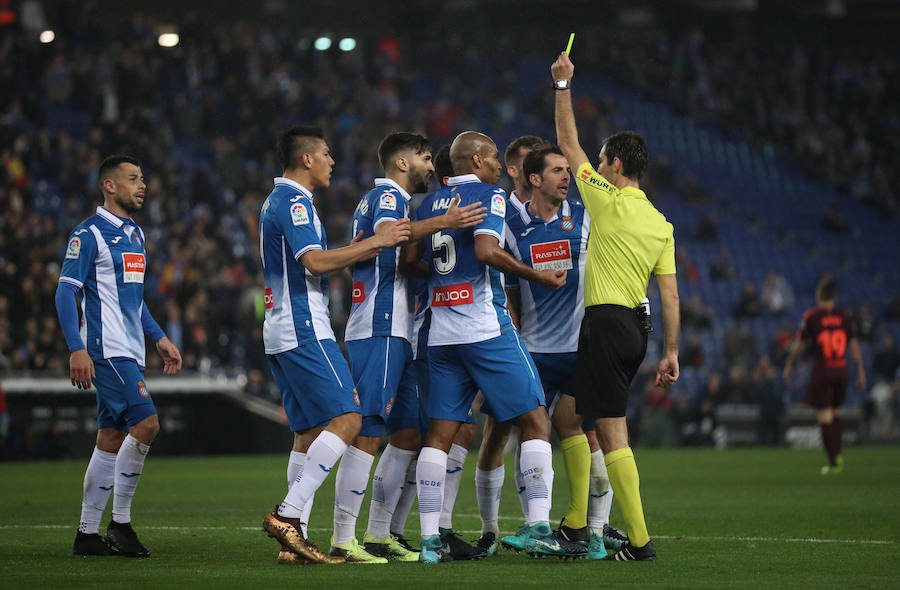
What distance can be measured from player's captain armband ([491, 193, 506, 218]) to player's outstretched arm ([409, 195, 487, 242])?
121 millimetres

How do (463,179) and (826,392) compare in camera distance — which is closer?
(463,179)

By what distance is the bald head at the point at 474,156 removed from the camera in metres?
7.86

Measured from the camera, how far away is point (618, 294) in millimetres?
7598

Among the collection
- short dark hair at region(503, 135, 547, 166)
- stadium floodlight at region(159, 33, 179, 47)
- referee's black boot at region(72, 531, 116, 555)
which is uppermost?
stadium floodlight at region(159, 33, 179, 47)

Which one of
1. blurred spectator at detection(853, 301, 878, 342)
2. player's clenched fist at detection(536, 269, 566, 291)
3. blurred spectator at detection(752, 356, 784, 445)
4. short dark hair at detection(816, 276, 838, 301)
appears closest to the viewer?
player's clenched fist at detection(536, 269, 566, 291)

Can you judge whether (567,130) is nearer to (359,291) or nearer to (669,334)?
(669,334)

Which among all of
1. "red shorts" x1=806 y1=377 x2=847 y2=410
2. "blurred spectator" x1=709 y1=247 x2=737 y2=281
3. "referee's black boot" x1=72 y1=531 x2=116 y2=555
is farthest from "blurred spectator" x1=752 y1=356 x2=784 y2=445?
"referee's black boot" x1=72 y1=531 x2=116 y2=555

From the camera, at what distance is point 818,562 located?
7.57 metres

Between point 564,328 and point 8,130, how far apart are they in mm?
19413

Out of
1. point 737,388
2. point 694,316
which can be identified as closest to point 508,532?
point 737,388

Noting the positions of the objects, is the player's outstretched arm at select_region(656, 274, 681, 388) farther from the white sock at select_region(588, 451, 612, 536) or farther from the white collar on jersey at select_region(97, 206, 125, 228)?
the white collar on jersey at select_region(97, 206, 125, 228)

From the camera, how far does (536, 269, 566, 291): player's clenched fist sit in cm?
771

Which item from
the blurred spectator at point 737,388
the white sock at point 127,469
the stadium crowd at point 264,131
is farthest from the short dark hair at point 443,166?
→ the blurred spectator at point 737,388

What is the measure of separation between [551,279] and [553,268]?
68 cm
